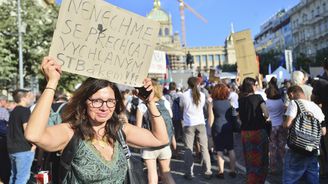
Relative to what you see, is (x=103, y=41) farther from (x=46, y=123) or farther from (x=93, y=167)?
(x=93, y=167)

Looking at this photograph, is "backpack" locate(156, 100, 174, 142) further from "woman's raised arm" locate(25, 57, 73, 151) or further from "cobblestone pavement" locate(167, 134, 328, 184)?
"woman's raised arm" locate(25, 57, 73, 151)

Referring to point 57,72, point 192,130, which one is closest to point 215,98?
point 192,130

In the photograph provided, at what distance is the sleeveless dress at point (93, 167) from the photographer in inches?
91.1

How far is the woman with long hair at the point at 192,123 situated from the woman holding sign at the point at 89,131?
14.8ft

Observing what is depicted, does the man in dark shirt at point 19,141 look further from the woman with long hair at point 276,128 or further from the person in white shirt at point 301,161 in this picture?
the woman with long hair at point 276,128

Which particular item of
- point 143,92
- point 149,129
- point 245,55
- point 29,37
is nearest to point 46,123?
point 143,92

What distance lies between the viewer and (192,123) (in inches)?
286

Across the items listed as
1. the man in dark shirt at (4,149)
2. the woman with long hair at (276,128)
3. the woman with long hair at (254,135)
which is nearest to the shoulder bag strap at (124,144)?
the woman with long hair at (254,135)

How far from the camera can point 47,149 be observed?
2234 mm

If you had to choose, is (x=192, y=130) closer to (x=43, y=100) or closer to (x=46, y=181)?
(x=46, y=181)

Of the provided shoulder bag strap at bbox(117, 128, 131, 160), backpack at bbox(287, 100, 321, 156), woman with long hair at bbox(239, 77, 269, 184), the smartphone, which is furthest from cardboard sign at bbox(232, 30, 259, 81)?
shoulder bag strap at bbox(117, 128, 131, 160)

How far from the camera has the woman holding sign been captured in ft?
7.16

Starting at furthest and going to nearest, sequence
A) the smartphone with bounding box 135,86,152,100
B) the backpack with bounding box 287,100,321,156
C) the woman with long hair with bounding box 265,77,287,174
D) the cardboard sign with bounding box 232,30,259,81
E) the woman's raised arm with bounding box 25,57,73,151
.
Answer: the cardboard sign with bounding box 232,30,259,81
the woman with long hair with bounding box 265,77,287,174
the backpack with bounding box 287,100,321,156
the smartphone with bounding box 135,86,152,100
the woman's raised arm with bounding box 25,57,73,151

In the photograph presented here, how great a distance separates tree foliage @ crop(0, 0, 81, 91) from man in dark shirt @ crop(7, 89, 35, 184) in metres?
17.2
